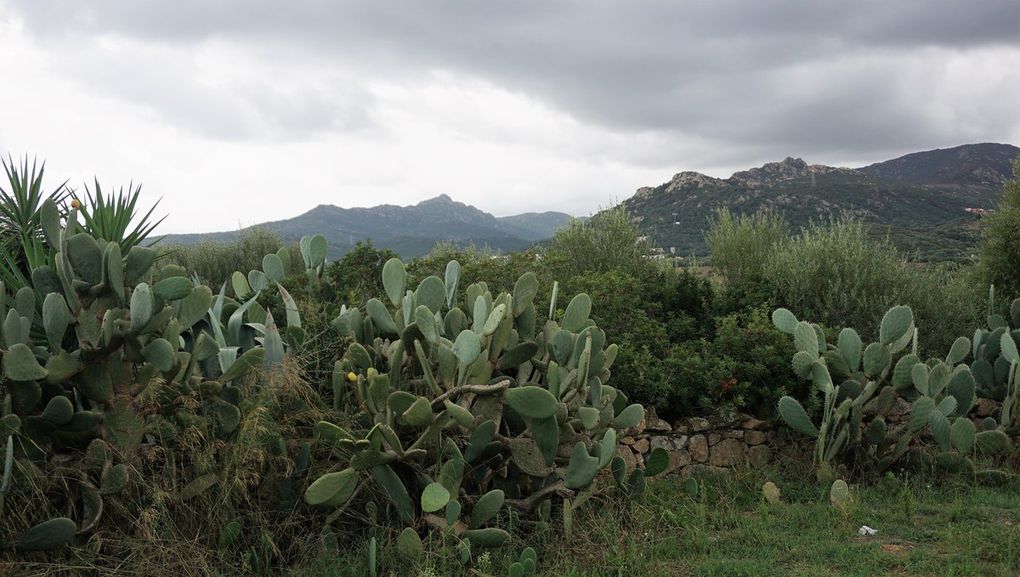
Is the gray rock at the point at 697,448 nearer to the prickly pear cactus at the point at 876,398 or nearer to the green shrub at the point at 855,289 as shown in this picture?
the prickly pear cactus at the point at 876,398

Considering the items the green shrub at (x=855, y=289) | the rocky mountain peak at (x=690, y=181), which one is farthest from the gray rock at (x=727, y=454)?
Answer: the rocky mountain peak at (x=690, y=181)

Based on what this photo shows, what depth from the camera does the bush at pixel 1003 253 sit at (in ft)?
31.7

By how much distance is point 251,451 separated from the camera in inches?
153

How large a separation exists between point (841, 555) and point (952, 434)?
2122mm

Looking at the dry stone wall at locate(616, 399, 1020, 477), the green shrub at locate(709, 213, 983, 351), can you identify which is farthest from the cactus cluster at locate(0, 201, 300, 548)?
the green shrub at locate(709, 213, 983, 351)

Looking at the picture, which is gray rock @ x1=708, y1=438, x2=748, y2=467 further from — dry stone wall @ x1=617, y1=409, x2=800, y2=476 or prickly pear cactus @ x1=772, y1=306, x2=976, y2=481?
prickly pear cactus @ x1=772, y1=306, x2=976, y2=481

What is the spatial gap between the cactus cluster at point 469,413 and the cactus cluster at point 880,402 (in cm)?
174

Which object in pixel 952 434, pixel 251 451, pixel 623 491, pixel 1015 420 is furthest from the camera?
pixel 1015 420

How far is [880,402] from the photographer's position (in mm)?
5762

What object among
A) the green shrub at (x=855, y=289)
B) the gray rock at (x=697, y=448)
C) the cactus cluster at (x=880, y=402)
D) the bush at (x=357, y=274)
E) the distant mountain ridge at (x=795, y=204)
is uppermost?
the distant mountain ridge at (x=795, y=204)

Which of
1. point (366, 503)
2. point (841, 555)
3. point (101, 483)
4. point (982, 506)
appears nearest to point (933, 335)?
point (982, 506)

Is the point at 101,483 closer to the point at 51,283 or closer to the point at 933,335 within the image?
the point at 51,283

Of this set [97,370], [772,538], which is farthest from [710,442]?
[97,370]

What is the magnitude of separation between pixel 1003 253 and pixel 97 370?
10780 millimetres
